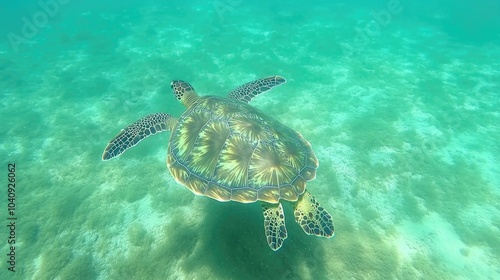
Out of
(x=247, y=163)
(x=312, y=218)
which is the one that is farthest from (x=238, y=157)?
(x=312, y=218)

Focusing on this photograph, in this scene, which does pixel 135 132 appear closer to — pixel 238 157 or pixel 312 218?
pixel 238 157

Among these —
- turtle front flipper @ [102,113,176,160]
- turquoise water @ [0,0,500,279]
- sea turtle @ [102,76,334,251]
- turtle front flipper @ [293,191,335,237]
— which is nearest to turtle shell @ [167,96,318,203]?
sea turtle @ [102,76,334,251]

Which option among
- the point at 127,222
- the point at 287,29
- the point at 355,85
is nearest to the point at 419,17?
the point at 287,29

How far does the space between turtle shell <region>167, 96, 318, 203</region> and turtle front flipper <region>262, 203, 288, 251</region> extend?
0.78ft

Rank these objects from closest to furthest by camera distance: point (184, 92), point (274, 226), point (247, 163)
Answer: point (274, 226) → point (247, 163) → point (184, 92)

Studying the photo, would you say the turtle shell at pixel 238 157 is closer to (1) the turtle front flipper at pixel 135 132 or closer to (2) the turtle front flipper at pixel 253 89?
(1) the turtle front flipper at pixel 135 132

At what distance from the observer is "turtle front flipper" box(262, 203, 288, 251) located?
284cm

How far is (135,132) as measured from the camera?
13.6 feet

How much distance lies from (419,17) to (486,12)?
14.6 feet

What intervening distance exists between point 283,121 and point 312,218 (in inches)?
114

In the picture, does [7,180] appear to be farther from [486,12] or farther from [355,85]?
[486,12]

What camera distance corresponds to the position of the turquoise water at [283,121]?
130 inches

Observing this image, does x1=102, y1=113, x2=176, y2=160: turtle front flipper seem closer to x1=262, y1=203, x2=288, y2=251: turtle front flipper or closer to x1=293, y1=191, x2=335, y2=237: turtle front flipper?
x1=262, y1=203, x2=288, y2=251: turtle front flipper

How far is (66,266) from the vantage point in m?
3.22
